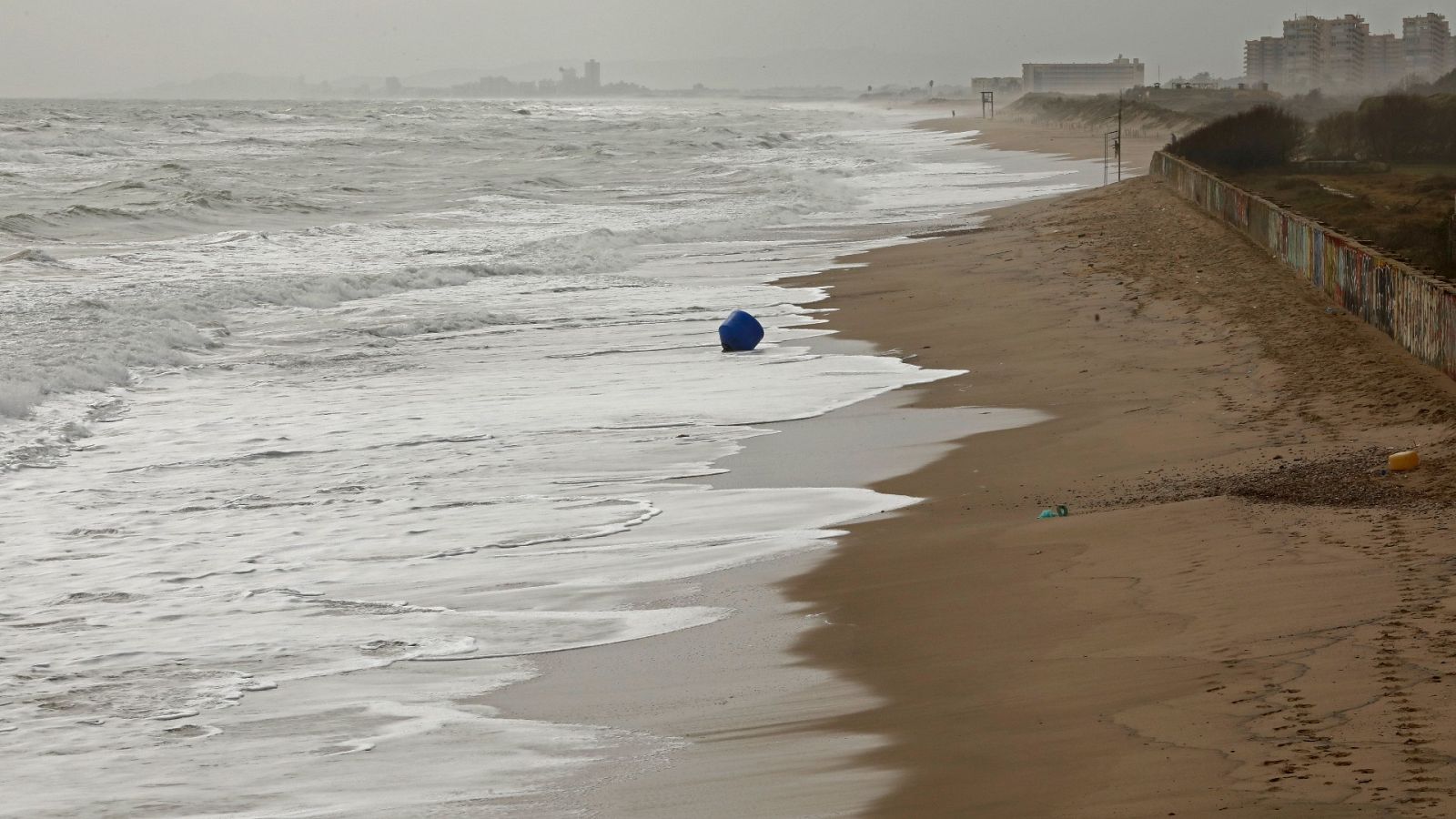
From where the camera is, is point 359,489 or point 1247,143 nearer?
point 359,489

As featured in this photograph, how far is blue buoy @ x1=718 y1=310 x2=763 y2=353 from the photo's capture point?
52.6 feet

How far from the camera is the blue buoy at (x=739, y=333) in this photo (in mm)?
16031

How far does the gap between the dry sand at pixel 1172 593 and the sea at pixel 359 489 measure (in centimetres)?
109

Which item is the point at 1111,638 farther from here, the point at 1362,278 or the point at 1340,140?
the point at 1340,140

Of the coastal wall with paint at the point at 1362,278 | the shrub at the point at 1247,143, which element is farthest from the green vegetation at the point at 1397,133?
the coastal wall with paint at the point at 1362,278

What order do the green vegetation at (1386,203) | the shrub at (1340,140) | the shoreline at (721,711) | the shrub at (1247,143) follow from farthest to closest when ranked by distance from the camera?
the shrub at (1340,140), the shrub at (1247,143), the green vegetation at (1386,203), the shoreline at (721,711)

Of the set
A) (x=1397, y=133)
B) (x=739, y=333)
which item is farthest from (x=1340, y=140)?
(x=739, y=333)

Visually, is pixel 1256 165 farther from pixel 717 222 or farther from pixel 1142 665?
pixel 1142 665

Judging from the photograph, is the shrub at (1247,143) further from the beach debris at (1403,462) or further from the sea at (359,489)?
the beach debris at (1403,462)

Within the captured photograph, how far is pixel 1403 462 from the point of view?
8703 millimetres

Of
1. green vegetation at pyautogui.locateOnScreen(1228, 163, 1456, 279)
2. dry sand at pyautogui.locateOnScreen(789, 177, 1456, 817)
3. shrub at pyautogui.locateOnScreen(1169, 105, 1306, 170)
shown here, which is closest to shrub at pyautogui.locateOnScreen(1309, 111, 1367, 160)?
green vegetation at pyautogui.locateOnScreen(1228, 163, 1456, 279)

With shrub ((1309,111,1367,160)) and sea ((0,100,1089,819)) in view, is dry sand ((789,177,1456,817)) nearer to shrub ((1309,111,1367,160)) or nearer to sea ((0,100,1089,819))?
sea ((0,100,1089,819))

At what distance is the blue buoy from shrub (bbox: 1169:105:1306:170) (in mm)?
26261

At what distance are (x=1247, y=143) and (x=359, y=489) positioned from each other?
111ft
